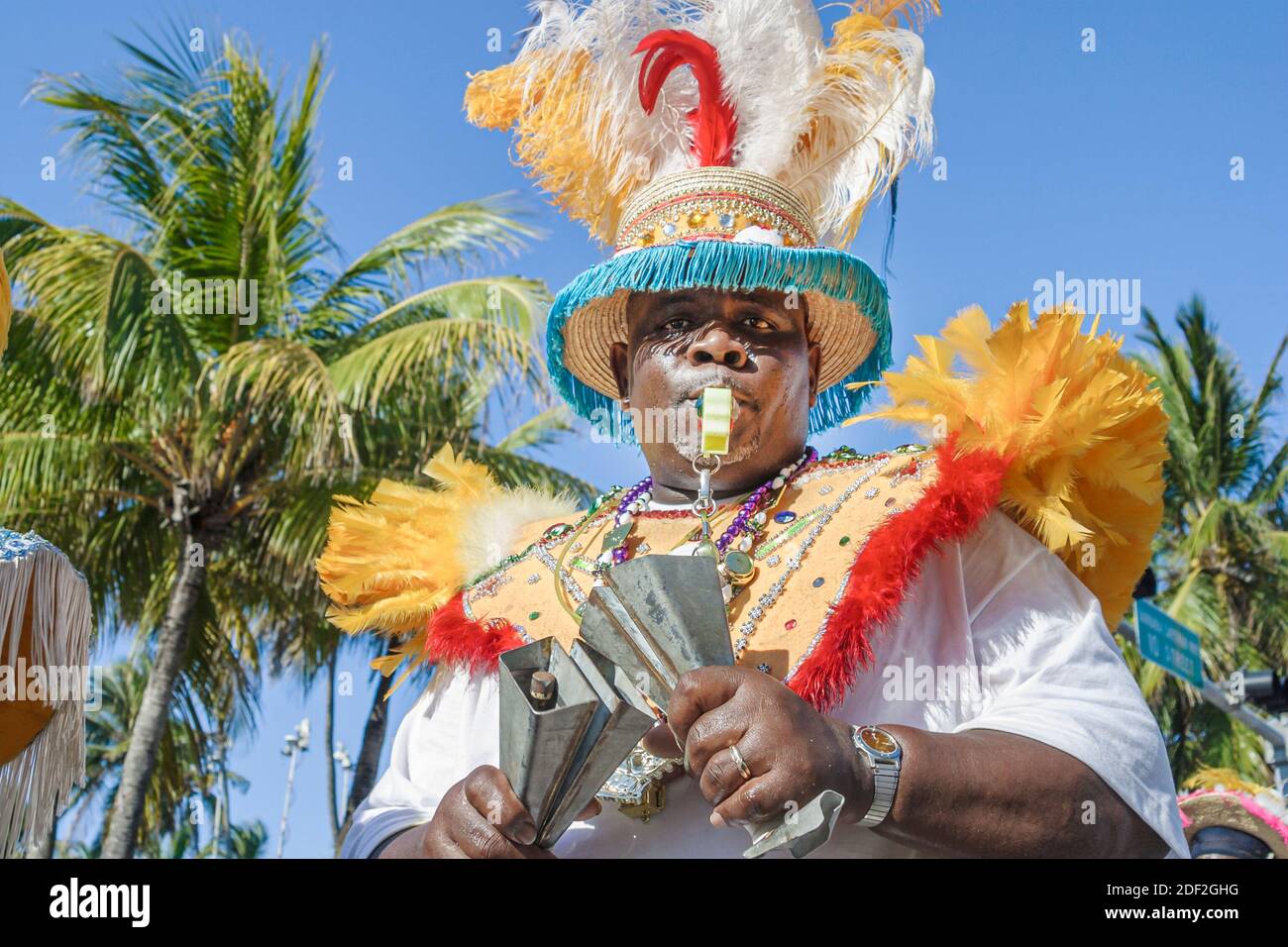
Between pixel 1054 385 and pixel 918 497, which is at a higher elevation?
pixel 1054 385

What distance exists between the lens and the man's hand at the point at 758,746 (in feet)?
6.81

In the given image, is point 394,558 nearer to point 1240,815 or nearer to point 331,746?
point 1240,815

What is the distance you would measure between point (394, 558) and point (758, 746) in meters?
Answer: 1.56

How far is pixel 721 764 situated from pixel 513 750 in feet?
1.24

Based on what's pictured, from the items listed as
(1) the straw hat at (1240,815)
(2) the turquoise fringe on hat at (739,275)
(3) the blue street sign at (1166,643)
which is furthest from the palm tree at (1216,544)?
(2) the turquoise fringe on hat at (739,275)

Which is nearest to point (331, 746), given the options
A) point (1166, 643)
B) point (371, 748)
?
point (371, 748)

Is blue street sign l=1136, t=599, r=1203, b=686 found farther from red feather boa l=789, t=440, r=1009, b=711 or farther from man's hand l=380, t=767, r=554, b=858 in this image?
man's hand l=380, t=767, r=554, b=858

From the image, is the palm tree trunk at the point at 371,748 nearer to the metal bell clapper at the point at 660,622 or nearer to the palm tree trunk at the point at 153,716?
the palm tree trunk at the point at 153,716

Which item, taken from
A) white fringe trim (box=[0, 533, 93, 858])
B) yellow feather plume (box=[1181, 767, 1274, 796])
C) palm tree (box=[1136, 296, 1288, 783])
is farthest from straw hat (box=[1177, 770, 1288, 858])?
palm tree (box=[1136, 296, 1288, 783])

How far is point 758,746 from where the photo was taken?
2.09 m

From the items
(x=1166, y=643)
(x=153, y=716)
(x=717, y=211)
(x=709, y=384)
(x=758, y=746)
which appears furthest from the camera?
(x=153, y=716)
